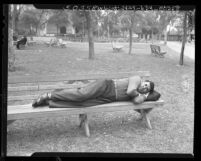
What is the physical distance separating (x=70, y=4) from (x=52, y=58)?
89 centimetres

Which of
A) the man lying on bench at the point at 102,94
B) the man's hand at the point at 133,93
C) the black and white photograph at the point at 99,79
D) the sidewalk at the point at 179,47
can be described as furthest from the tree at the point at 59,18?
the sidewalk at the point at 179,47

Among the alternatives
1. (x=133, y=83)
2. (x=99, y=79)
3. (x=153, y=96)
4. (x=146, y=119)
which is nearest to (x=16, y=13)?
(x=99, y=79)

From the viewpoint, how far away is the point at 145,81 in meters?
3.46

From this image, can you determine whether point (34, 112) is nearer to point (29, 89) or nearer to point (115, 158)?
point (29, 89)

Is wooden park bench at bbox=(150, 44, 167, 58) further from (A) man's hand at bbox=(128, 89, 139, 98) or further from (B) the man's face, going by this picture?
(A) man's hand at bbox=(128, 89, 139, 98)

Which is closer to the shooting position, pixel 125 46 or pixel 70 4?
pixel 70 4

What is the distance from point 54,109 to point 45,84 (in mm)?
492

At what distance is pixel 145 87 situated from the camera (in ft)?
11.2

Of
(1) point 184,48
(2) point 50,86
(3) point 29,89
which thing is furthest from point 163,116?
(3) point 29,89

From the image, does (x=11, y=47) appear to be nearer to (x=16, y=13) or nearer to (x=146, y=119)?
(x=16, y=13)

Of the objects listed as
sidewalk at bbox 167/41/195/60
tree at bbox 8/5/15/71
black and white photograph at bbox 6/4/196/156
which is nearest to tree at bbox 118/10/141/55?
black and white photograph at bbox 6/4/196/156

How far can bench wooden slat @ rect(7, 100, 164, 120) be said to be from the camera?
2999 millimetres

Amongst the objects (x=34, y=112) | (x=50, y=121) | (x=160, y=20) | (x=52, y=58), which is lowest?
(x=50, y=121)

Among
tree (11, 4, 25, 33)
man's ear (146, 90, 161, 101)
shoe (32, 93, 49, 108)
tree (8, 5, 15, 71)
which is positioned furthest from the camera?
man's ear (146, 90, 161, 101)
